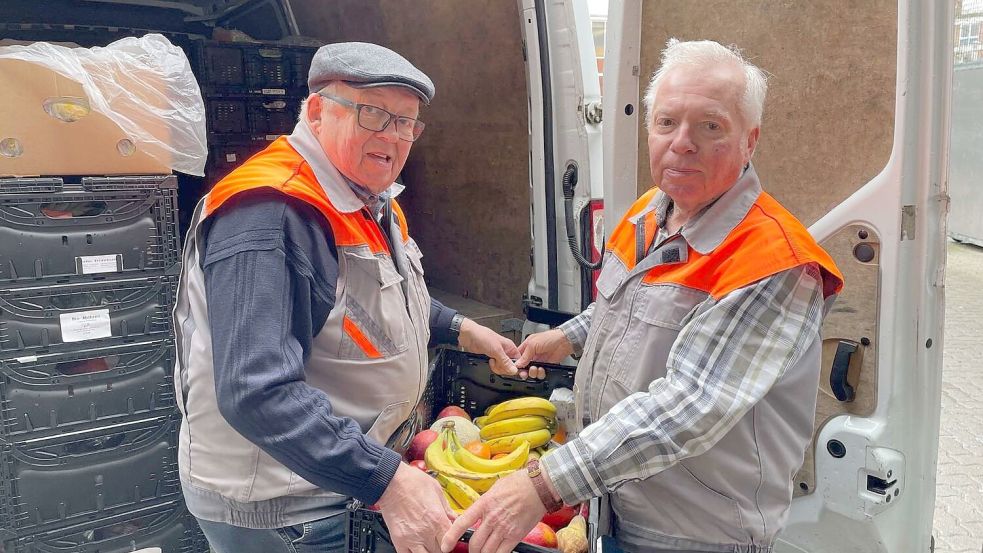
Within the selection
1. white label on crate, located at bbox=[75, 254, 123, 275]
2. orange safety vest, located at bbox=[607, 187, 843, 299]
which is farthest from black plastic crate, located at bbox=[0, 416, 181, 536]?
orange safety vest, located at bbox=[607, 187, 843, 299]

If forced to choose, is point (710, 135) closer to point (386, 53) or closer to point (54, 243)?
point (386, 53)

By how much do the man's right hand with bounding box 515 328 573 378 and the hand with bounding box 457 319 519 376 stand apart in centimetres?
4

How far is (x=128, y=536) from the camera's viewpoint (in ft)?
10.1

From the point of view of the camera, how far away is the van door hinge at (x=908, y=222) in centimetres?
172

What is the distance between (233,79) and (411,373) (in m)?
3.39

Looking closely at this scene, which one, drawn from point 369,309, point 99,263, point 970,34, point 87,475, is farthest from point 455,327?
point 970,34

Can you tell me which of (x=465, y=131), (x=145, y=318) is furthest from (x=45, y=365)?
(x=465, y=131)

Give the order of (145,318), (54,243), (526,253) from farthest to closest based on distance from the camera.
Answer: (526,253) → (145,318) → (54,243)

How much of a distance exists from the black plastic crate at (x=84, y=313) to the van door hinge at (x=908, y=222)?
8.60 ft

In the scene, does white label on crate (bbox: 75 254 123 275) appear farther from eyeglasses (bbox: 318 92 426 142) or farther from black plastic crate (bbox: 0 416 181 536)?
eyeglasses (bbox: 318 92 426 142)

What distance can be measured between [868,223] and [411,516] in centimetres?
128

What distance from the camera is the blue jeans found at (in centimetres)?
163

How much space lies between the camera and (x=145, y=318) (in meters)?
3.01

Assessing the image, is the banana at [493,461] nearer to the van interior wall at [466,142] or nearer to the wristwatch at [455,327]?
the wristwatch at [455,327]
